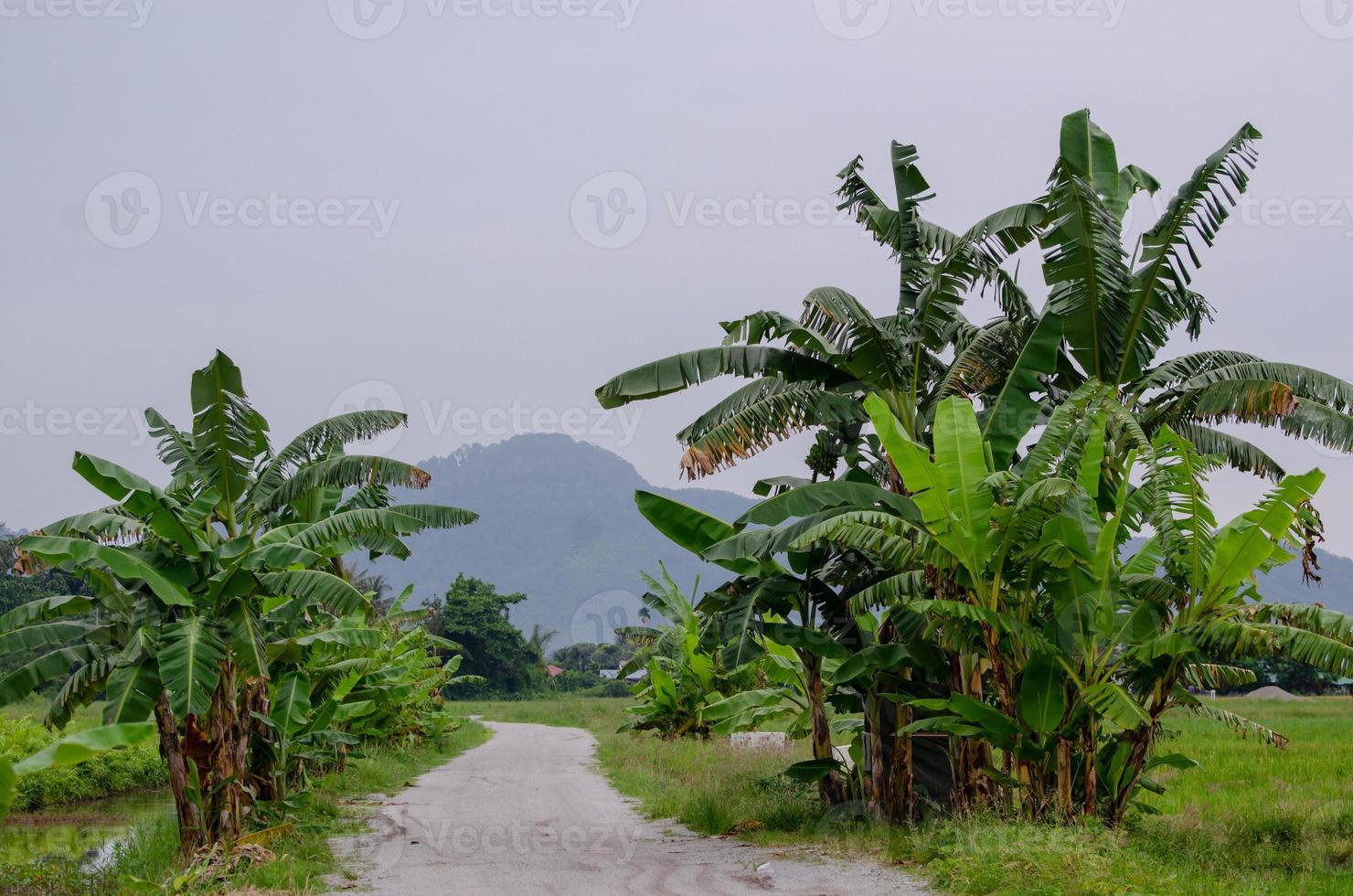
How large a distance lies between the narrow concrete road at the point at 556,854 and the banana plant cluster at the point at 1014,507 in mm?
1578

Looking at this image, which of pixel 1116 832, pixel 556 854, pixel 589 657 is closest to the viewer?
pixel 1116 832

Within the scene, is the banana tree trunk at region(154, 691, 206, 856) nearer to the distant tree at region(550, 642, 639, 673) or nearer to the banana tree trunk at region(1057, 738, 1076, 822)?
the banana tree trunk at region(1057, 738, 1076, 822)

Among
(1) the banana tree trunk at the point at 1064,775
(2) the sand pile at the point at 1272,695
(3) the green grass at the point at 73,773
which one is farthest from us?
(2) the sand pile at the point at 1272,695

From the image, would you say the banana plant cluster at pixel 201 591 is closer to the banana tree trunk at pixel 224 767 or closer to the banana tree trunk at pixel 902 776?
the banana tree trunk at pixel 224 767

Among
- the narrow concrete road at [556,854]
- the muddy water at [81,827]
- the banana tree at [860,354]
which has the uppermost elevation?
the banana tree at [860,354]

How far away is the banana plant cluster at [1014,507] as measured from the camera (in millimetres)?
8828

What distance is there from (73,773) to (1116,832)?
1510 cm

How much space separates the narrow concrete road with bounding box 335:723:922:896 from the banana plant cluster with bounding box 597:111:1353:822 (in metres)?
1.58

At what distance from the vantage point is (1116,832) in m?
8.82

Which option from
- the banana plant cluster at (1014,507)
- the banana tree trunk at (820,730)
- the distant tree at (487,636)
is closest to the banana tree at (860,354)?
the banana plant cluster at (1014,507)

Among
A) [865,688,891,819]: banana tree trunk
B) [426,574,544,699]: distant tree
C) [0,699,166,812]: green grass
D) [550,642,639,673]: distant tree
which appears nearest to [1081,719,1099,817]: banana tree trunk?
[865,688,891,819]: banana tree trunk

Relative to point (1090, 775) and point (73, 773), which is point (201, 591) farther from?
point (73, 773)

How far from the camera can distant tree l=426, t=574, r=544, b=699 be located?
5525 cm

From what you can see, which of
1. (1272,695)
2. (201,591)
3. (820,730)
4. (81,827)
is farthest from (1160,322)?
(1272,695)
